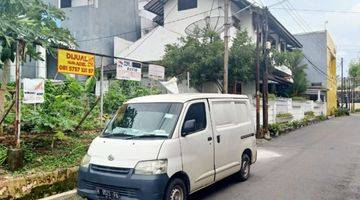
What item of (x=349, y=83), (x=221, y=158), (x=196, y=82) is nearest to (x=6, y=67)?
(x=221, y=158)

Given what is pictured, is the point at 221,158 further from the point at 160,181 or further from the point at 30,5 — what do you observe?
the point at 30,5

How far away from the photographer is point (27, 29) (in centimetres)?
619

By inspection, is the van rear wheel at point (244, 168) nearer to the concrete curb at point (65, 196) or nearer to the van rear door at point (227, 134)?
the van rear door at point (227, 134)

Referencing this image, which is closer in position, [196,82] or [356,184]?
[356,184]

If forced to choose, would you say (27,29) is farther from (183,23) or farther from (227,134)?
(183,23)

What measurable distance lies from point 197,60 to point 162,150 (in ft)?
40.8

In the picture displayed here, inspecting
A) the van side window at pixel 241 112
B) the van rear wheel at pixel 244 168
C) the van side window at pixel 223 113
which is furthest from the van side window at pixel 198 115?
the van rear wheel at pixel 244 168

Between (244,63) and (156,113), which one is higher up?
(244,63)

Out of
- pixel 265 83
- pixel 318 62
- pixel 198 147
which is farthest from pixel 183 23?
pixel 318 62

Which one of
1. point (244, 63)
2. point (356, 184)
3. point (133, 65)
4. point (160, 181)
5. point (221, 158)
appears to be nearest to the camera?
point (160, 181)

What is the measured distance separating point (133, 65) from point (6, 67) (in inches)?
133

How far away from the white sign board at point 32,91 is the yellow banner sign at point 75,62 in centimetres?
58

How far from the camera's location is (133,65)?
9773mm

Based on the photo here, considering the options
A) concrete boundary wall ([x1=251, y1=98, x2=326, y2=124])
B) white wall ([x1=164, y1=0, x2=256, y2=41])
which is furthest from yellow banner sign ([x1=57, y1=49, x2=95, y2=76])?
white wall ([x1=164, y1=0, x2=256, y2=41])
